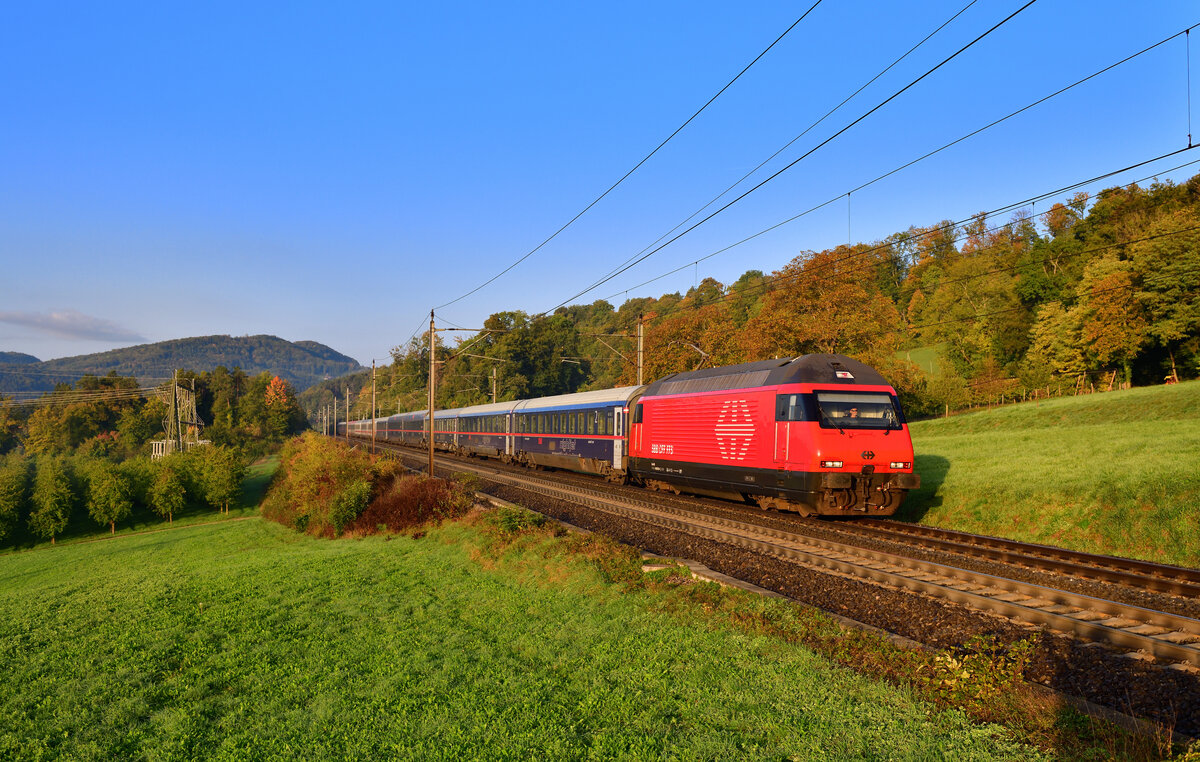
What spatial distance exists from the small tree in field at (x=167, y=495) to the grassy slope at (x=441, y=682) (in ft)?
151

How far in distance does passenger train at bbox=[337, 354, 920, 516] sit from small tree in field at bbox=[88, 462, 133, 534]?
44.2 metres

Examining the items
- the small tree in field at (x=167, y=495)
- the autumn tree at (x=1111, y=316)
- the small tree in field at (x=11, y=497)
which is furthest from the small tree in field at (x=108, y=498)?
the autumn tree at (x=1111, y=316)

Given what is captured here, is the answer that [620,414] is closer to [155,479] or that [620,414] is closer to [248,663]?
[248,663]

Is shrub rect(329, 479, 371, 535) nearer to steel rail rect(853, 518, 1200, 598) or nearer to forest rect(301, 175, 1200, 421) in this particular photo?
forest rect(301, 175, 1200, 421)

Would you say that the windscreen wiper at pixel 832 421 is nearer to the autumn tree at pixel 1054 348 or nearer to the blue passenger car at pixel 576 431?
the blue passenger car at pixel 576 431

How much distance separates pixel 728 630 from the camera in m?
8.52

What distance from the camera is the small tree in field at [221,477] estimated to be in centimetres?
5391

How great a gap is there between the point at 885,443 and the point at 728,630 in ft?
29.9

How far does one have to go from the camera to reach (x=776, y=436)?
16.6 meters

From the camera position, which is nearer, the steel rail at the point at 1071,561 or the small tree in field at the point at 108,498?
the steel rail at the point at 1071,561

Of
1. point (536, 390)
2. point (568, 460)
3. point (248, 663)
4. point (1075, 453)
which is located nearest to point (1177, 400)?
point (1075, 453)

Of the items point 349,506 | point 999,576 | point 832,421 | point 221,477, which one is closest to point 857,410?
point 832,421

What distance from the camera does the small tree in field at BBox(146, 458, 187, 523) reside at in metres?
53.8

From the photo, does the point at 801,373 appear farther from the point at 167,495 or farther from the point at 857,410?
the point at 167,495
